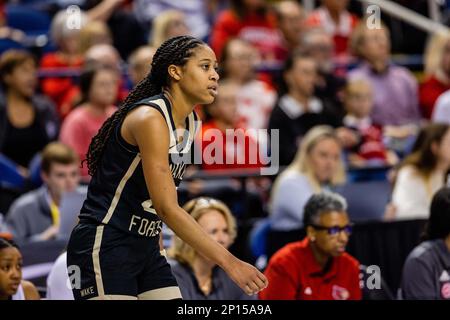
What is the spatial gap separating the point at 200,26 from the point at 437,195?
4674mm

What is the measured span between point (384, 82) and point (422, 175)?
2.07m

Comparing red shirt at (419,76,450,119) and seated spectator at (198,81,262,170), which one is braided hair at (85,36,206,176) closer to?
seated spectator at (198,81,262,170)

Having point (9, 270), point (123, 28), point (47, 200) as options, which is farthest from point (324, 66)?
point (9, 270)

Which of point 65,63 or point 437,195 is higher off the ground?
point 65,63

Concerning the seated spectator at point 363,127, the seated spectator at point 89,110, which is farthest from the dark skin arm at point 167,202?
the seated spectator at point 363,127

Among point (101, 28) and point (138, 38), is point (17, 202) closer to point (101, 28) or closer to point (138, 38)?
point (101, 28)

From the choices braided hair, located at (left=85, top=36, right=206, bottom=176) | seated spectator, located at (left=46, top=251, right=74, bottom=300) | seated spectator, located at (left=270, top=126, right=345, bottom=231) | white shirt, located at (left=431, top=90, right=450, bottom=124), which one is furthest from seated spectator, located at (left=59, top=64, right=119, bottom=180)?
braided hair, located at (left=85, top=36, right=206, bottom=176)

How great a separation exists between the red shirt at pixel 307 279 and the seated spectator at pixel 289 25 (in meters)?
4.33

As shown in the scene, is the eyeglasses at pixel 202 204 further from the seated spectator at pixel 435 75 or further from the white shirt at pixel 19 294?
the seated spectator at pixel 435 75

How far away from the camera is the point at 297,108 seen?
26.7 ft

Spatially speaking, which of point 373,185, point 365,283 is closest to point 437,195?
point 365,283

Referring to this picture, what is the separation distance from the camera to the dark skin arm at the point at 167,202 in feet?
11.8

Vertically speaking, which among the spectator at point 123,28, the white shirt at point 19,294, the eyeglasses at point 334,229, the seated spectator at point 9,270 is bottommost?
the white shirt at point 19,294

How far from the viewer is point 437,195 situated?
17.5ft
